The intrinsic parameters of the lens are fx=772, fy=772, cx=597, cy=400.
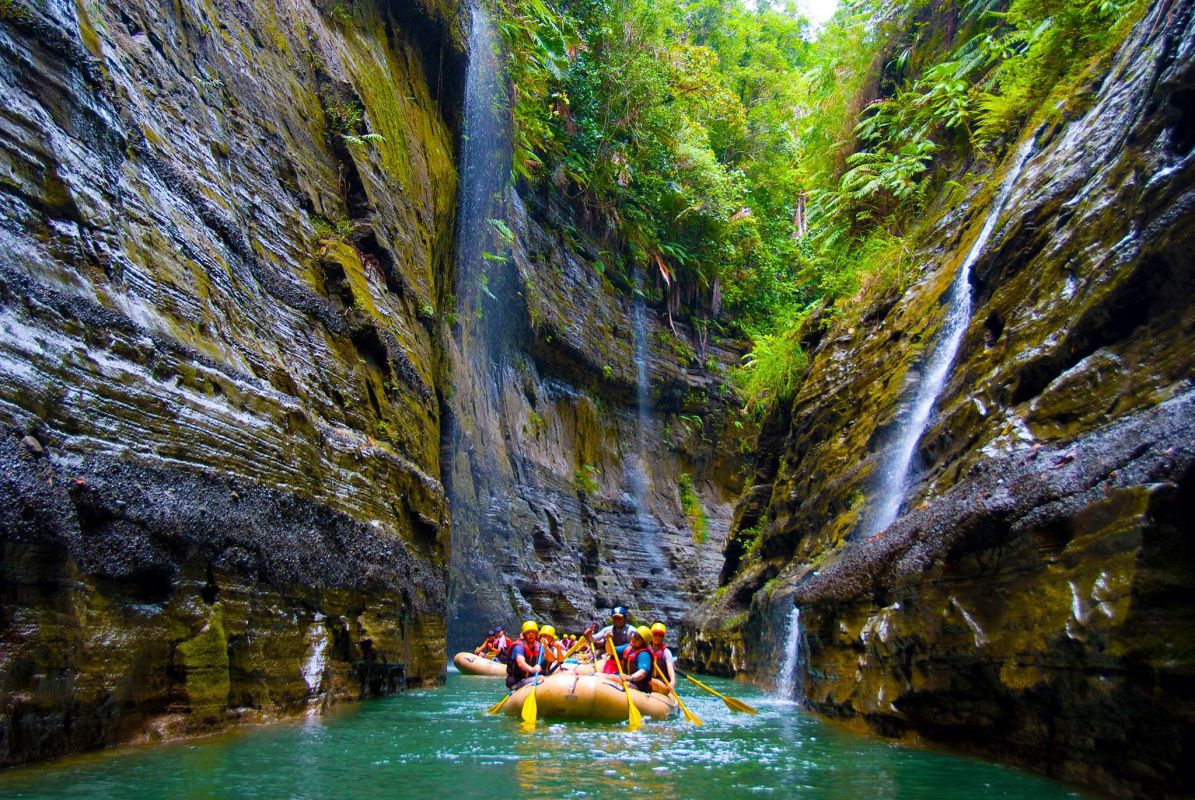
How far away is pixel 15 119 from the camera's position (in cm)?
545

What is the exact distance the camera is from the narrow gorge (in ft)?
15.6

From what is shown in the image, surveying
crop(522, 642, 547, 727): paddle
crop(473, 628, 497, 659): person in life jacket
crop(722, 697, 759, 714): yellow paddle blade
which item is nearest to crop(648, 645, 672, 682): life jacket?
crop(722, 697, 759, 714): yellow paddle blade

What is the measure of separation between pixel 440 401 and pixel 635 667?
695 cm

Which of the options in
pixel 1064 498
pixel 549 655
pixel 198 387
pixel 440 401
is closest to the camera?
→ pixel 1064 498

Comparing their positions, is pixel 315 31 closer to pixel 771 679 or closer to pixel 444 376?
pixel 444 376

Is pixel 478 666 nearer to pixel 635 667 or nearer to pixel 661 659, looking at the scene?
pixel 661 659

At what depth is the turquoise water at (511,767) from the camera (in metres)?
4.75

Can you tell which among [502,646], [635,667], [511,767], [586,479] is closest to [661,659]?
[635,667]

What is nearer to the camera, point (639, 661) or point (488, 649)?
point (639, 661)

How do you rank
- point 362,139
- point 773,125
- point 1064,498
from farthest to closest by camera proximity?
point 773,125
point 362,139
point 1064,498

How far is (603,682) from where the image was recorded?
8.84 m

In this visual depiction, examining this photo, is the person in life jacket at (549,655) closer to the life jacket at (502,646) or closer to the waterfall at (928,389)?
the life jacket at (502,646)

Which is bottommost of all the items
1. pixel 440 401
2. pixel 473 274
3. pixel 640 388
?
pixel 440 401

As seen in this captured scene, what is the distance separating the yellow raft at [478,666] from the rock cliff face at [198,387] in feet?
11.2
